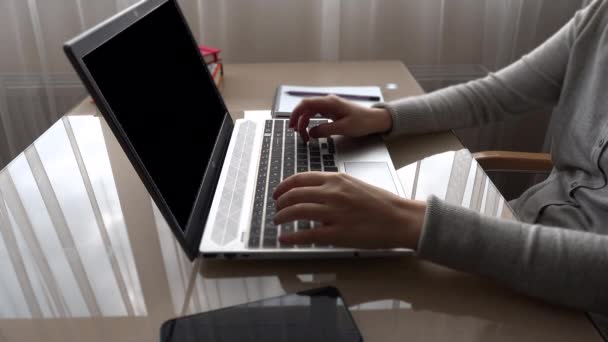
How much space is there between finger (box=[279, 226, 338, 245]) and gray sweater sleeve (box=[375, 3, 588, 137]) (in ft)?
1.17

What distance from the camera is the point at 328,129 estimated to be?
29.8 inches

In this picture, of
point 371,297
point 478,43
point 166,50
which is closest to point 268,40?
point 478,43

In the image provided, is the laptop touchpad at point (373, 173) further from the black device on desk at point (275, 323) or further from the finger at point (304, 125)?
the black device on desk at point (275, 323)

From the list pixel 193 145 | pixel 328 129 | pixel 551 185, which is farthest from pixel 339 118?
pixel 551 185

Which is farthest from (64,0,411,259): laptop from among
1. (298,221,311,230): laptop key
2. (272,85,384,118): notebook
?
(272,85,384,118): notebook

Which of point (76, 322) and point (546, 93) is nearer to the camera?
point (76, 322)

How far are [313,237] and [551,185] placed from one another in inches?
21.5

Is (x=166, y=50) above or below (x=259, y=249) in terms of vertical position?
above

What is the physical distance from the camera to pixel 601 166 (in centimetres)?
69

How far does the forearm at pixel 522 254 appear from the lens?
1.46ft

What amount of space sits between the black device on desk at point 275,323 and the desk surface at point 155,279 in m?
0.01

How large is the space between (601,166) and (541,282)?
13.5 inches

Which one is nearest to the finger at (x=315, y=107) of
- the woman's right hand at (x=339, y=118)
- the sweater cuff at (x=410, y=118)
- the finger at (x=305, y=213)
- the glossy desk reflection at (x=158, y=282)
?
the woman's right hand at (x=339, y=118)

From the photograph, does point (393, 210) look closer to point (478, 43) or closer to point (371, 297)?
point (371, 297)
